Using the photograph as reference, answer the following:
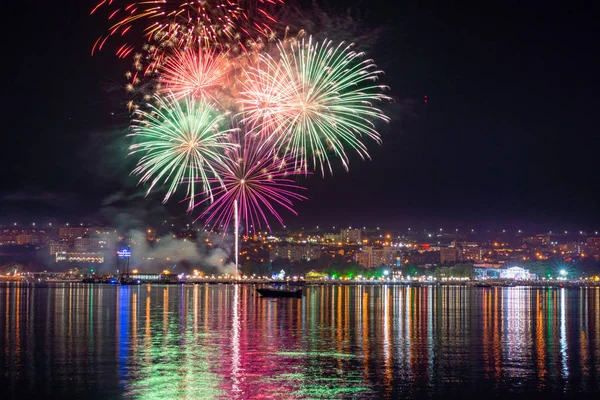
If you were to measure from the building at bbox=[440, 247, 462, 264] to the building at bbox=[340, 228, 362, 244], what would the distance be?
19.1 m

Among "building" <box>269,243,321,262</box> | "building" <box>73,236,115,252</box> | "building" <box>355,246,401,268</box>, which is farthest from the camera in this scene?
"building" <box>355,246,401,268</box>

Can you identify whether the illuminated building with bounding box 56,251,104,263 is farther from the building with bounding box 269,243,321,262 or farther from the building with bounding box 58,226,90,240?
the building with bounding box 269,243,321,262

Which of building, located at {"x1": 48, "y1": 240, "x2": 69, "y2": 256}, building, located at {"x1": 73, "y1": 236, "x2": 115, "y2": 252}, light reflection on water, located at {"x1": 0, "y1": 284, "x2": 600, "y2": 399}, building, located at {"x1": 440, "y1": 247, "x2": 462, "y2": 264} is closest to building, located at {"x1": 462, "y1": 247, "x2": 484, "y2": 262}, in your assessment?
building, located at {"x1": 440, "y1": 247, "x2": 462, "y2": 264}

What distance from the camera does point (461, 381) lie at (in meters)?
16.8

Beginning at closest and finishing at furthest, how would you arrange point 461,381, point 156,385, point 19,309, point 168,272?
1. point 156,385
2. point 461,381
3. point 19,309
4. point 168,272

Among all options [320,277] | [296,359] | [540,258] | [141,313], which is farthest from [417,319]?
[540,258]

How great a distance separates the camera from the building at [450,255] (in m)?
185

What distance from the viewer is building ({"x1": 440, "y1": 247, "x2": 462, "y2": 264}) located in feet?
607

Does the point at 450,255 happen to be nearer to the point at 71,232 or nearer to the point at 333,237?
the point at 333,237

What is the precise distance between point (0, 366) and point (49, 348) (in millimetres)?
3586

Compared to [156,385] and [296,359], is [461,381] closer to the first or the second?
[296,359]

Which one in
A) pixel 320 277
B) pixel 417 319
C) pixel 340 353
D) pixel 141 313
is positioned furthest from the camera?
pixel 320 277

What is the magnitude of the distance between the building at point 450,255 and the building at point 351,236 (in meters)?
19.1

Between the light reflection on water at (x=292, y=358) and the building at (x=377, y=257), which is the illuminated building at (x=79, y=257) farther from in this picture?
the light reflection on water at (x=292, y=358)
